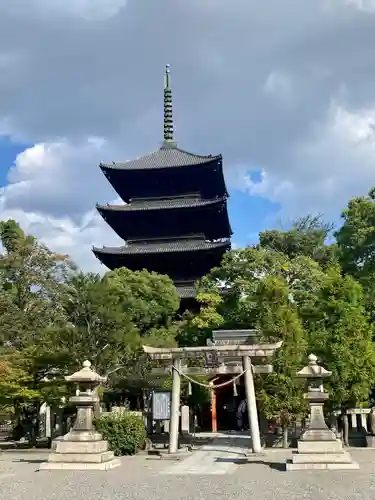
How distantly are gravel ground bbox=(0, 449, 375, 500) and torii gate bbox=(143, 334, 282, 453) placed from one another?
233 cm

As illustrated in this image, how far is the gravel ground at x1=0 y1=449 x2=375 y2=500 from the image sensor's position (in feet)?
33.5

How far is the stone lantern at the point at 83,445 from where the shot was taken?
47.1 ft

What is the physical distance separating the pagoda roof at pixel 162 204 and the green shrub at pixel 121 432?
23.5m

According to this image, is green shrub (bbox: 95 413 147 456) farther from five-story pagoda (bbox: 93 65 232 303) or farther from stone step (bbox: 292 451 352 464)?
five-story pagoda (bbox: 93 65 232 303)

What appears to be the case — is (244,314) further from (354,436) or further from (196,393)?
(354,436)

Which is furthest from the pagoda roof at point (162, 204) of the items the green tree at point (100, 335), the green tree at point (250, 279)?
the green tree at point (100, 335)

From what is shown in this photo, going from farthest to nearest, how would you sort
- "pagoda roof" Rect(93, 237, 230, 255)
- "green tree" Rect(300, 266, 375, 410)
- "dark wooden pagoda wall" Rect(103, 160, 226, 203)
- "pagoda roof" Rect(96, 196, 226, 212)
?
"dark wooden pagoda wall" Rect(103, 160, 226, 203) → "pagoda roof" Rect(96, 196, 226, 212) → "pagoda roof" Rect(93, 237, 230, 255) → "green tree" Rect(300, 266, 375, 410)

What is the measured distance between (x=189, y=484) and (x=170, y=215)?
31139 mm

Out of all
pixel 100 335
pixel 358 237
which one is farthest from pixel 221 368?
pixel 358 237

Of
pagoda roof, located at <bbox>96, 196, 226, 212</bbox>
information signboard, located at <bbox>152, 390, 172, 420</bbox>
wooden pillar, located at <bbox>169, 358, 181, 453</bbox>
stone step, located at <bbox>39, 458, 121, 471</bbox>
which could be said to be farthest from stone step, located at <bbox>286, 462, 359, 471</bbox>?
pagoda roof, located at <bbox>96, 196, 226, 212</bbox>

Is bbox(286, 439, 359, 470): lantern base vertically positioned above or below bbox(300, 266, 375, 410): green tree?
below

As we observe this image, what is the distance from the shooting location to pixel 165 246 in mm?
41188

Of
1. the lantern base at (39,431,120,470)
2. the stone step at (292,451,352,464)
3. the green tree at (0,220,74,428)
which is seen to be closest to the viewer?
the stone step at (292,451,352,464)

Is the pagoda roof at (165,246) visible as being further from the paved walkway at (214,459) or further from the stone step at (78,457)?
the stone step at (78,457)
